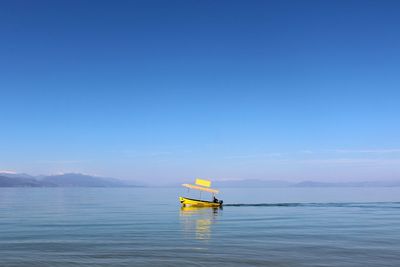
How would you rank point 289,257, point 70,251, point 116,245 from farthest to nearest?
point 116,245 < point 70,251 < point 289,257

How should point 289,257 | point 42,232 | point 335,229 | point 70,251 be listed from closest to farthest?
point 289,257
point 70,251
point 42,232
point 335,229

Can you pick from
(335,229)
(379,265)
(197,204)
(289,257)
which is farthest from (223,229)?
(197,204)

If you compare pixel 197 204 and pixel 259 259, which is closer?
pixel 259 259

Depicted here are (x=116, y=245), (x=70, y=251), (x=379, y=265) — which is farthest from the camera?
(x=116, y=245)

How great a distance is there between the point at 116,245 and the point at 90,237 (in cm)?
814

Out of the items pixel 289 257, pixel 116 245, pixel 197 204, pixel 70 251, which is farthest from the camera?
pixel 197 204

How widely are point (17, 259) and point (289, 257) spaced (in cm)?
2366

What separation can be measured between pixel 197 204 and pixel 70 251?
75157mm

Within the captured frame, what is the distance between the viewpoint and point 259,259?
36375 mm

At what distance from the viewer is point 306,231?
58219 millimetres

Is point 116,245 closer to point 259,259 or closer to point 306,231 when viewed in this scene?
point 259,259

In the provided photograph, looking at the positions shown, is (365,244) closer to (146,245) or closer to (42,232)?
(146,245)

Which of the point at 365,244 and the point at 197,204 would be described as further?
the point at 197,204

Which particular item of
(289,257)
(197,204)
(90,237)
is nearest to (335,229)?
(289,257)
